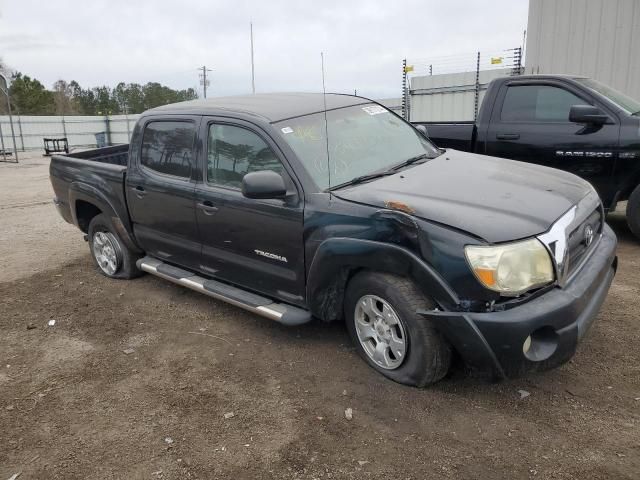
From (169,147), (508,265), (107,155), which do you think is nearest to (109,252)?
(107,155)

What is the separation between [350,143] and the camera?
3959mm

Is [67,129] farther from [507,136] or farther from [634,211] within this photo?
[634,211]

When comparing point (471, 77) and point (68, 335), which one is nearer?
point (68, 335)

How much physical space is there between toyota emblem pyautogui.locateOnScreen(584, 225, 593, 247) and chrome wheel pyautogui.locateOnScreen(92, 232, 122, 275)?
14.2ft

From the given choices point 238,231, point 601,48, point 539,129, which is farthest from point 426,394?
point 601,48

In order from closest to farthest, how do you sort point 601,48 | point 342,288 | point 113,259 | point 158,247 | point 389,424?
point 389,424
point 342,288
point 158,247
point 113,259
point 601,48

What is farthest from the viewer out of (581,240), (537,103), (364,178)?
(537,103)

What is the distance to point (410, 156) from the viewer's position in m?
4.14

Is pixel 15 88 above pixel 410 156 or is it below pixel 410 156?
above

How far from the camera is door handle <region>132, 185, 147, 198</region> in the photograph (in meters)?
4.85

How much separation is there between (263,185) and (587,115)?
3980 millimetres

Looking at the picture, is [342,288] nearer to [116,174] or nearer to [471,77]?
[116,174]

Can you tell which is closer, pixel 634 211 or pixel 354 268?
pixel 354 268

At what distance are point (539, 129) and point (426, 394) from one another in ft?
13.6
